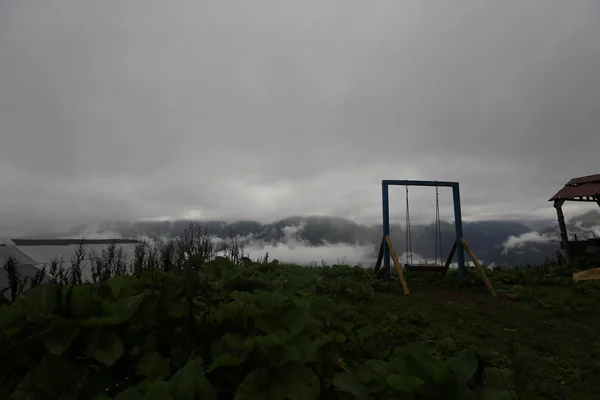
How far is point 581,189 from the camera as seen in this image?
1259cm

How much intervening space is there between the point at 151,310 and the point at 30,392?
65 cm

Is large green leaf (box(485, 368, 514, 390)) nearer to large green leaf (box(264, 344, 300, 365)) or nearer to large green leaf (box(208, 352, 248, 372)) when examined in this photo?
large green leaf (box(264, 344, 300, 365))

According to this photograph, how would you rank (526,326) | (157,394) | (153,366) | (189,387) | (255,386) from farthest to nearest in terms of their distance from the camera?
(526,326)
(153,366)
(255,386)
(189,387)
(157,394)

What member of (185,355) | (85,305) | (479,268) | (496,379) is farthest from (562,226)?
(85,305)

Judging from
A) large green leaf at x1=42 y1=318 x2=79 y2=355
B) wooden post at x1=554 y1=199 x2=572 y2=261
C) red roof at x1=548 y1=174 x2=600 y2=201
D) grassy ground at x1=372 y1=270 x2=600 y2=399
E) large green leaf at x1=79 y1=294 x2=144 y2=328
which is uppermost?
red roof at x1=548 y1=174 x2=600 y2=201

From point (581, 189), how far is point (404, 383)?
568 inches

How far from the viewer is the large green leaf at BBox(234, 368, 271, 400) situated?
161 cm

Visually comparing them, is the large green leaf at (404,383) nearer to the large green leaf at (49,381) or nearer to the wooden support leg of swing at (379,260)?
the large green leaf at (49,381)

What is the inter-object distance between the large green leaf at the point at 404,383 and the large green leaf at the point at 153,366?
1105 mm

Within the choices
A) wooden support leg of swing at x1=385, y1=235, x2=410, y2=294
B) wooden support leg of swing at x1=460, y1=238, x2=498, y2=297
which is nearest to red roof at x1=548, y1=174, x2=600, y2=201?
wooden support leg of swing at x1=460, y1=238, x2=498, y2=297

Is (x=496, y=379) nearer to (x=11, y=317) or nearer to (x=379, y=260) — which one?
(x=11, y=317)

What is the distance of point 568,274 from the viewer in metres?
9.34

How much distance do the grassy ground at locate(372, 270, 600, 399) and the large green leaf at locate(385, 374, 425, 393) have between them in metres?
0.39

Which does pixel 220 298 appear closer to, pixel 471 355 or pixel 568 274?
pixel 471 355
